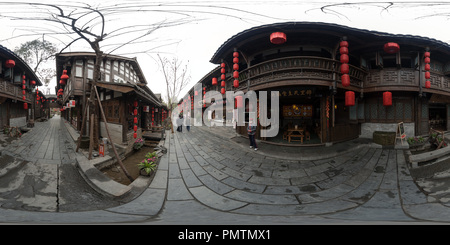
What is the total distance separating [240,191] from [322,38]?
7.17m

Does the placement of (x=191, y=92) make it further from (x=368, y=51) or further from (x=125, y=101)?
(x=368, y=51)

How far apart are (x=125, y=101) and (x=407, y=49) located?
13.6m

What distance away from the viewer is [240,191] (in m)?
3.69

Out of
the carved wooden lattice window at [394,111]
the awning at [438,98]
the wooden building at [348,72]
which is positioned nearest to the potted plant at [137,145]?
the wooden building at [348,72]

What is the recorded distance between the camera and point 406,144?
712cm

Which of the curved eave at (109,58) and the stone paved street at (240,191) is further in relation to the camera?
the curved eave at (109,58)

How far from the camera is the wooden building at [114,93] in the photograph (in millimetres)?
7902

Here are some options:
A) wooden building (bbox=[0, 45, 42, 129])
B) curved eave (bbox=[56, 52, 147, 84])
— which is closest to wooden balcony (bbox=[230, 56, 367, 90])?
curved eave (bbox=[56, 52, 147, 84])

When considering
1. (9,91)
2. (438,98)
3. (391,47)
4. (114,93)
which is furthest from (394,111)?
(9,91)

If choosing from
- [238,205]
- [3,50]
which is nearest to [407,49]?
[238,205]

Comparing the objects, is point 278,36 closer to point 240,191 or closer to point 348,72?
point 348,72

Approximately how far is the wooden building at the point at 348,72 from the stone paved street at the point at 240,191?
9.94 ft

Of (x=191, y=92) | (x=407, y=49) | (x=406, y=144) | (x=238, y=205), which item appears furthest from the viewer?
(x=191, y=92)

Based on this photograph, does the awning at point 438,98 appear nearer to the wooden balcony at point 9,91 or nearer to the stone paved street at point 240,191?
the stone paved street at point 240,191
